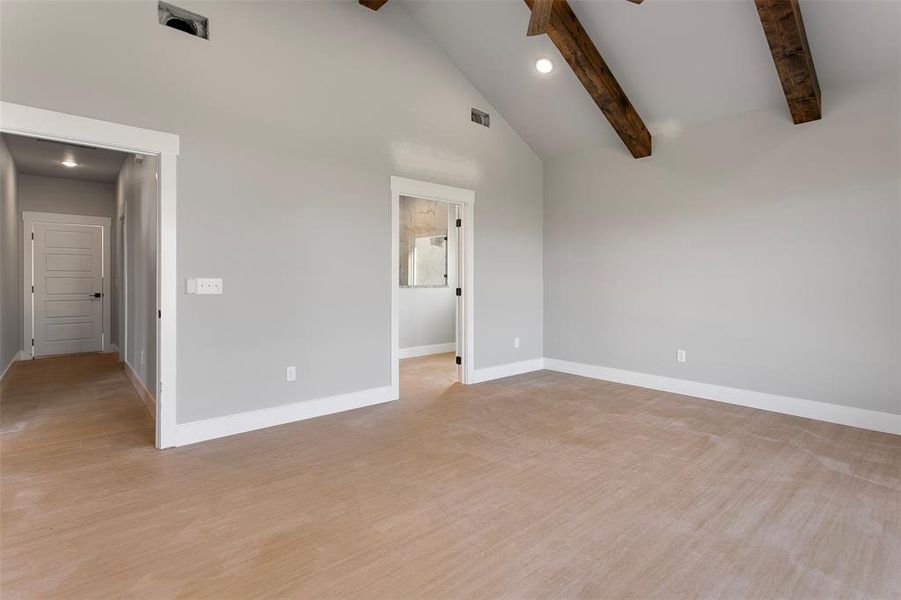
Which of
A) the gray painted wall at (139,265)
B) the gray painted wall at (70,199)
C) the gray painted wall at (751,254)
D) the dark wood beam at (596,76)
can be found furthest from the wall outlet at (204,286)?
the gray painted wall at (70,199)

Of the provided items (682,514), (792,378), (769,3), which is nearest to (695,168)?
(769,3)

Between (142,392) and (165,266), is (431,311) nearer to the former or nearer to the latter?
(142,392)

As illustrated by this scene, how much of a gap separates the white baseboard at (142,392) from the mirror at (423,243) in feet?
11.9

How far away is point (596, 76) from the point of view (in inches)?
168

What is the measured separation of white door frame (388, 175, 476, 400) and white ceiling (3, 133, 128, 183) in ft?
10.7

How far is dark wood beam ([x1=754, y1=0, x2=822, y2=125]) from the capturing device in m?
3.14

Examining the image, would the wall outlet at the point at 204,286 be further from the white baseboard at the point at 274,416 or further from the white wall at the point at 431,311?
the white wall at the point at 431,311

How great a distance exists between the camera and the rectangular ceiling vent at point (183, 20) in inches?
125

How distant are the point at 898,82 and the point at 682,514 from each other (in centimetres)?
379

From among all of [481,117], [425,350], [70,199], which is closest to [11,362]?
[70,199]

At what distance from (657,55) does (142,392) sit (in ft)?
19.4

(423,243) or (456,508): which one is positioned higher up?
(423,243)

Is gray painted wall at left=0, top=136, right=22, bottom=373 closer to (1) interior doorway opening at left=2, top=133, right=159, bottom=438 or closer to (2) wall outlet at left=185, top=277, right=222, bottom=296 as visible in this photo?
(1) interior doorway opening at left=2, top=133, right=159, bottom=438

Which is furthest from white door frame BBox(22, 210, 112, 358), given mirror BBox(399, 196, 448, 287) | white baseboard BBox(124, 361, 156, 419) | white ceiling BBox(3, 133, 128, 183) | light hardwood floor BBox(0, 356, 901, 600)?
mirror BBox(399, 196, 448, 287)
